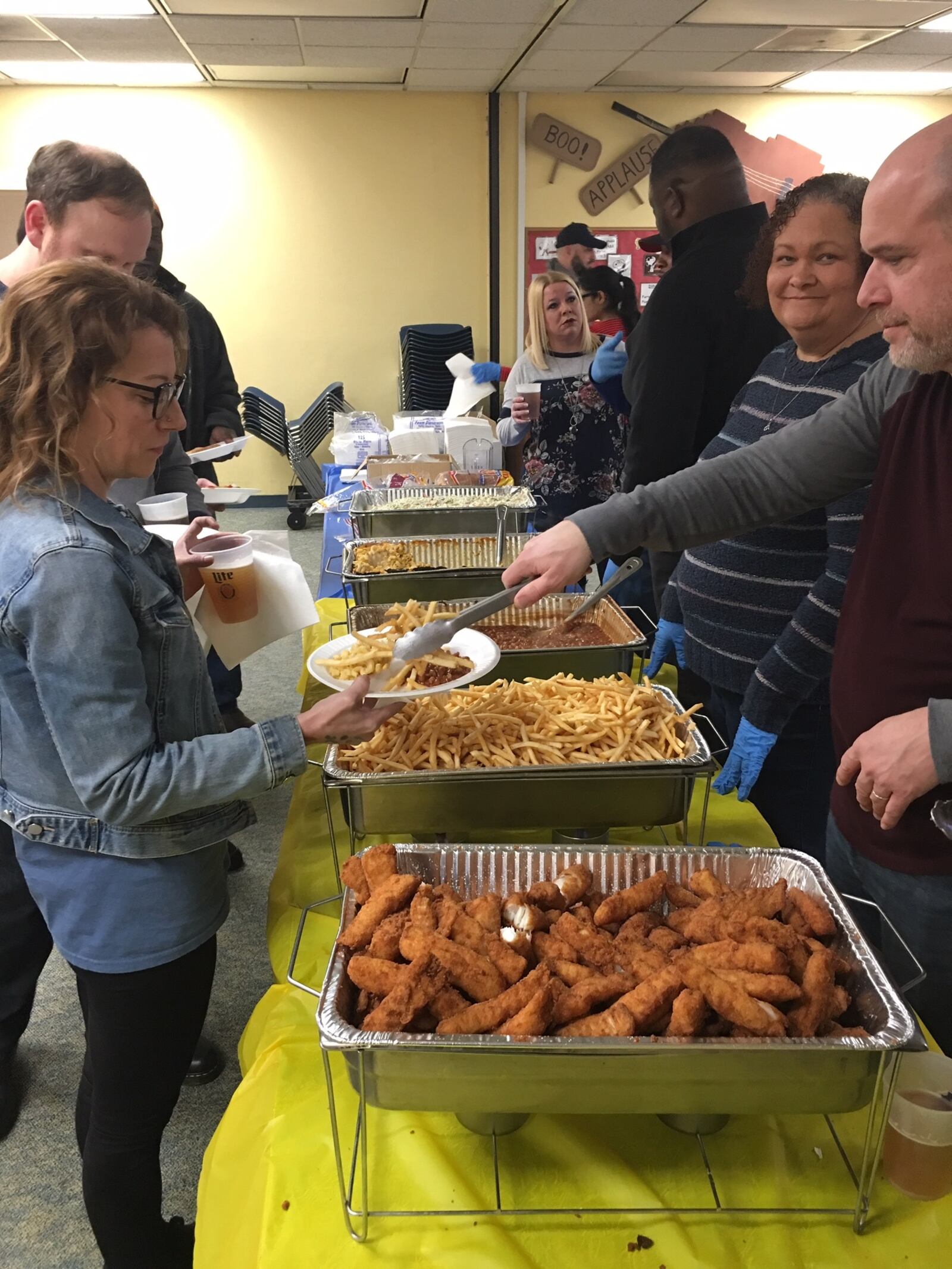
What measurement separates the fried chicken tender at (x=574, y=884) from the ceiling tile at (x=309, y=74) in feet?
23.9

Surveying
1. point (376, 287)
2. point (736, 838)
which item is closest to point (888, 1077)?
point (736, 838)

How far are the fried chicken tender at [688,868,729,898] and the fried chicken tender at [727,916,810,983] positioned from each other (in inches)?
3.8

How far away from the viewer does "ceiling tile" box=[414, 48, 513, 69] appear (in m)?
6.26

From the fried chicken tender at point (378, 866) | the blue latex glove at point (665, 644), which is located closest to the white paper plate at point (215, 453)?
the blue latex glove at point (665, 644)

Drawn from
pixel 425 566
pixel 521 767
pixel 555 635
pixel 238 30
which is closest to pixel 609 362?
pixel 425 566

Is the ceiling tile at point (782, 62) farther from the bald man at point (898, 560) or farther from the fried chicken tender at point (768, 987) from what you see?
the fried chicken tender at point (768, 987)

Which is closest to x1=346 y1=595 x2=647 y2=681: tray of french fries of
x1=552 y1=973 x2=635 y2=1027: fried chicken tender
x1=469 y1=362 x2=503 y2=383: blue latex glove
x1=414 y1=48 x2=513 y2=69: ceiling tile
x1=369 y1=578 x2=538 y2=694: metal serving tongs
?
x1=369 y1=578 x2=538 y2=694: metal serving tongs

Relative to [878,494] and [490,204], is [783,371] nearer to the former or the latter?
[878,494]

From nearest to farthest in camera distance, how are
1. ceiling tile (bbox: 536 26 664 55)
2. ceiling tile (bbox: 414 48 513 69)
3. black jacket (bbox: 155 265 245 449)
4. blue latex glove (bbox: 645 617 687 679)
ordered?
blue latex glove (bbox: 645 617 687 679) → black jacket (bbox: 155 265 245 449) → ceiling tile (bbox: 536 26 664 55) → ceiling tile (bbox: 414 48 513 69)

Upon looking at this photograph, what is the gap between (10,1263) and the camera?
175 cm

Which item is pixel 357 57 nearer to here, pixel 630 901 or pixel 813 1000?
pixel 630 901

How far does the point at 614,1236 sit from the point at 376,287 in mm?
8089

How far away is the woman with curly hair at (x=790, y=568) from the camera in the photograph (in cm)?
176

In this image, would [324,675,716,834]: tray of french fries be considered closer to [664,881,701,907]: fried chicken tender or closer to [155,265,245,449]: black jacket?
[664,881,701,907]: fried chicken tender
